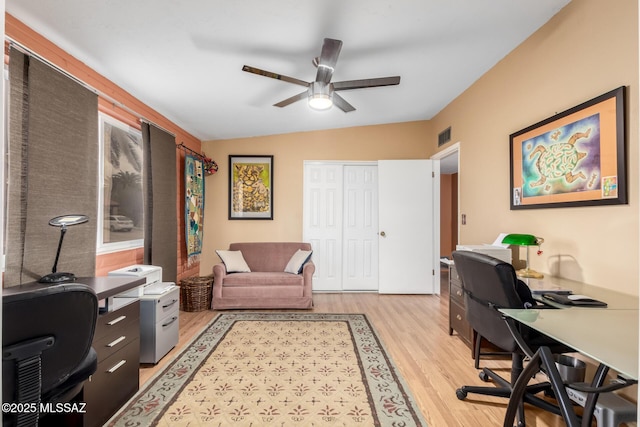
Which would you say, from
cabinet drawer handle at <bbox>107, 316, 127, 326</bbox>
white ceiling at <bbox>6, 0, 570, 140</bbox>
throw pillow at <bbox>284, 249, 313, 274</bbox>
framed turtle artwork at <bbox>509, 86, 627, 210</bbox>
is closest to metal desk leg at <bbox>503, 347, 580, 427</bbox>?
framed turtle artwork at <bbox>509, 86, 627, 210</bbox>

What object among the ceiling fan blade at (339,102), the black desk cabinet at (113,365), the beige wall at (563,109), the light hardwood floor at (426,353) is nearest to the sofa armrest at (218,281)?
the light hardwood floor at (426,353)

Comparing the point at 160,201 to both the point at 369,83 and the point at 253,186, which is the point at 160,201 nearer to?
the point at 253,186

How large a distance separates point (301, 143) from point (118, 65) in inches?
111

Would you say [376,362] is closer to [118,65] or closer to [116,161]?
[116,161]

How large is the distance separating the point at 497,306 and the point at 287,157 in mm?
3866

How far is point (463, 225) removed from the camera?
12.9 feet

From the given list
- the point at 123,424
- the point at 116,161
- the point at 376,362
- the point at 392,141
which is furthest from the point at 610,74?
the point at 116,161

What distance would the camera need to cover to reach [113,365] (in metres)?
1.95

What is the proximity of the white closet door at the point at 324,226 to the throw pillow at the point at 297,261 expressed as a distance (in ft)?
2.04

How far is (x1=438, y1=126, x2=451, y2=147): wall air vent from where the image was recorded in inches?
171

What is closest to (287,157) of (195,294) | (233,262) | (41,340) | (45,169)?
(233,262)

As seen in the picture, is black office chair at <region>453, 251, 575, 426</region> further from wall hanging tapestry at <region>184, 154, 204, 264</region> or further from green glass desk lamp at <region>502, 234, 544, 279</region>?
wall hanging tapestry at <region>184, 154, 204, 264</region>

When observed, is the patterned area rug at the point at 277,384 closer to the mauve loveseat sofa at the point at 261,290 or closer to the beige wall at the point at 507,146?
the mauve loveseat sofa at the point at 261,290

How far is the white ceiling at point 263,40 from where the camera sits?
204 centimetres
